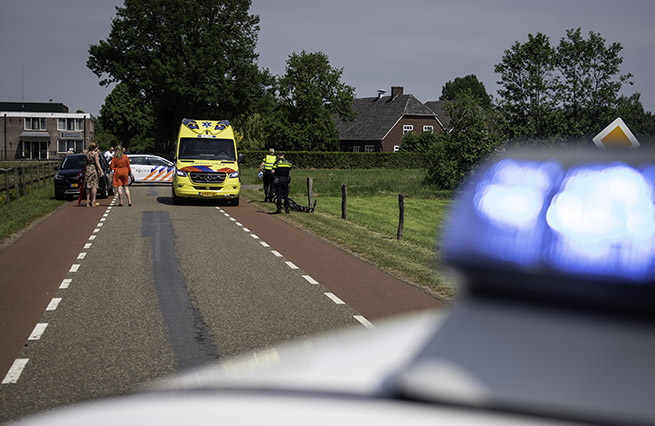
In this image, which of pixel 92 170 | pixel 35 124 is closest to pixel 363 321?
pixel 92 170

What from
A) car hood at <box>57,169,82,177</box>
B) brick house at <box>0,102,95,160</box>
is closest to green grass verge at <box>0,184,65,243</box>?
car hood at <box>57,169,82,177</box>

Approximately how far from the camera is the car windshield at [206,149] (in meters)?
27.0

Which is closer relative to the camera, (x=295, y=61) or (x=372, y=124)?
(x=295, y=61)

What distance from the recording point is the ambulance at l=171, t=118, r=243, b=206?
25844 mm

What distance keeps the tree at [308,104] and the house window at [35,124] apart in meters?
47.5

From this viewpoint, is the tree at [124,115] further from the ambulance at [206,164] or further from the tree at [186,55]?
the ambulance at [206,164]

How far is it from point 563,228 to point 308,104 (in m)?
86.9

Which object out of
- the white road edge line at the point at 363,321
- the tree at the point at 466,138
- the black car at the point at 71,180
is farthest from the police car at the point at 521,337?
the tree at the point at 466,138

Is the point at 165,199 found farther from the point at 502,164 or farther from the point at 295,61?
the point at 295,61

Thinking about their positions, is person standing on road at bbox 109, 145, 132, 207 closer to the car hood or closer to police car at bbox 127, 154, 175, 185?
the car hood

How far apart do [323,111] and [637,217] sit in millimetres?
87426

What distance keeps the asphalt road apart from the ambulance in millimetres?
8535

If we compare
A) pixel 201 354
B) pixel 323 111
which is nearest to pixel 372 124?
pixel 323 111

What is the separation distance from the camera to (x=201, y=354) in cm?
666
